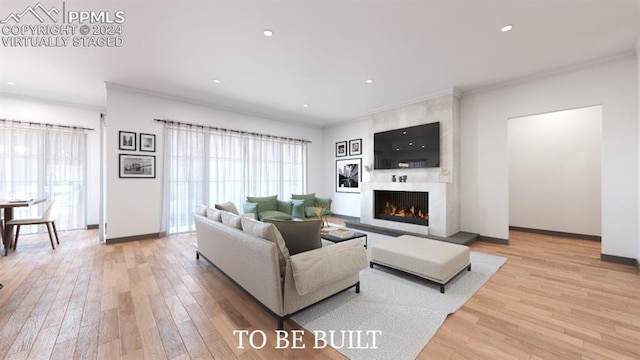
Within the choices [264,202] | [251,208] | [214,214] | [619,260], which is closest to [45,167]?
[251,208]

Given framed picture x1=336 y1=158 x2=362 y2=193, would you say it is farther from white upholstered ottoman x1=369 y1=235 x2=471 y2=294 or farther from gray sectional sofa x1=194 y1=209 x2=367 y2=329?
gray sectional sofa x1=194 y1=209 x2=367 y2=329

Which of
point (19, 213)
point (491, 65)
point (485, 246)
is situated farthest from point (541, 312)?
point (19, 213)

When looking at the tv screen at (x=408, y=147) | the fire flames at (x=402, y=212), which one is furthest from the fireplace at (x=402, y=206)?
the tv screen at (x=408, y=147)

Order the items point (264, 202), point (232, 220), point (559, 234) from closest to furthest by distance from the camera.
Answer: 1. point (232, 220)
2. point (559, 234)
3. point (264, 202)

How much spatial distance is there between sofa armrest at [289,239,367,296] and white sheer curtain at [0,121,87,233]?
6242mm

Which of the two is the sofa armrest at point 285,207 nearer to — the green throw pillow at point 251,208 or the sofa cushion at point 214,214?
the green throw pillow at point 251,208

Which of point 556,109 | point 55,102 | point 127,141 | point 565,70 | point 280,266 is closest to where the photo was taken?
point 280,266

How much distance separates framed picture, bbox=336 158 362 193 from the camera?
7.09 metres

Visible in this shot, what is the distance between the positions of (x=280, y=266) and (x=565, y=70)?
17.1 ft

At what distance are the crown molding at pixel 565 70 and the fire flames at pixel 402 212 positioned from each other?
2.63 m

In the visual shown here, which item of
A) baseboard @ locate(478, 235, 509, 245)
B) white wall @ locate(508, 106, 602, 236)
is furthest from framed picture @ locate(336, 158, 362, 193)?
white wall @ locate(508, 106, 602, 236)

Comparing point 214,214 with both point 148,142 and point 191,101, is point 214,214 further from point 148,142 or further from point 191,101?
point 191,101

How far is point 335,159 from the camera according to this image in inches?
305

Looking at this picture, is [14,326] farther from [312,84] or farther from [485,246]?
[485,246]
